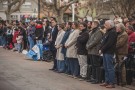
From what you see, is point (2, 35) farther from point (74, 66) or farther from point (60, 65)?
point (74, 66)

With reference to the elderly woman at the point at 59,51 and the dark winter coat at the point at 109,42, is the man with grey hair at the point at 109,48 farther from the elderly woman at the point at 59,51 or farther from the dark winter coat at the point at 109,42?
the elderly woman at the point at 59,51

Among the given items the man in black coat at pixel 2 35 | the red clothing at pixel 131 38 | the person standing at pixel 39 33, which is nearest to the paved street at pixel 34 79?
the red clothing at pixel 131 38

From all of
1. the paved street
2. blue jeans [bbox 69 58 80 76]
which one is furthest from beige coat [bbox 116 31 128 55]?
blue jeans [bbox 69 58 80 76]

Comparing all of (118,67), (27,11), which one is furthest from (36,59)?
(27,11)

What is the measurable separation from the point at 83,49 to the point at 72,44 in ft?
2.68

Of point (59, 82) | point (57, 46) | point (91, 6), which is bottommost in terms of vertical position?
point (59, 82)

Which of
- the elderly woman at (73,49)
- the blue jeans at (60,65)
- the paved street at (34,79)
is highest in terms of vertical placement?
the elderly woman at (73,49)

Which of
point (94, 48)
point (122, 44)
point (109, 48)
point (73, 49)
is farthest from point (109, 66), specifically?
point (73, 49)

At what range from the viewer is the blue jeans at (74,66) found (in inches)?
607

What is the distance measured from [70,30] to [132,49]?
3290 millimetres

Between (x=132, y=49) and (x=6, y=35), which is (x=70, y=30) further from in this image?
(x=6, y=35)

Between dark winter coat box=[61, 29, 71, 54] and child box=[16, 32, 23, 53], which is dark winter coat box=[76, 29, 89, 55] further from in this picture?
child box=[16, 32, 23, 53]

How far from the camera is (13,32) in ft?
88.9

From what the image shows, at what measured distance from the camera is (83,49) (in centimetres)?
1469
